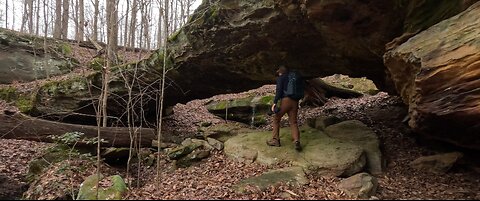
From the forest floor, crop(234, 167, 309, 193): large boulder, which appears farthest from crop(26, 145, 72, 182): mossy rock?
crop(234, 167, 309, 193): large boulder

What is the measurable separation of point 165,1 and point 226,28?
1753mm

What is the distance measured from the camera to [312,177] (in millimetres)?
7266

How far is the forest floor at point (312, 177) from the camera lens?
21.0 ft

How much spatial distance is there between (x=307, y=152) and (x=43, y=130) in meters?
7.22

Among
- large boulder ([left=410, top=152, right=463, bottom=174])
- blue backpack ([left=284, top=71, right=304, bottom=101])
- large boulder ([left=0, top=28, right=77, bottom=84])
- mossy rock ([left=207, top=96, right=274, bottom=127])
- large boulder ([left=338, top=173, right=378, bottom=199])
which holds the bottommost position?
large boulder ([left=338, top=173, right=378, bottom=199])

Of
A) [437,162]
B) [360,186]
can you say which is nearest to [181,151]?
[360,186]

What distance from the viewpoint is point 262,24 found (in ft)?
30.6

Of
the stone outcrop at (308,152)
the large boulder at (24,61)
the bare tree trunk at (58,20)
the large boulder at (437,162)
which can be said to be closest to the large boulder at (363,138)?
the stone outcrop at (308,152)

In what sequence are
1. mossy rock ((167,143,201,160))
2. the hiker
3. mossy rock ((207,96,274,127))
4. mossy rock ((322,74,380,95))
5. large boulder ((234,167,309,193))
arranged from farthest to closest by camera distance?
mossy rock ((322,74,380,95)) → mossy rock ((207,96,274,127)) → mossy rock ((167,143,201,160)) → the hiker → large boulder ((234,167,309,193))

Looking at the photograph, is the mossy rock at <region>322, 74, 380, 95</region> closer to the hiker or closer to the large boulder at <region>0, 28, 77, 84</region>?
the hiker

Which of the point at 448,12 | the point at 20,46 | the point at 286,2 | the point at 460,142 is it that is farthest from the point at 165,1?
the point at 20,46

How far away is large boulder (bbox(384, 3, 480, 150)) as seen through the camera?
551 cm

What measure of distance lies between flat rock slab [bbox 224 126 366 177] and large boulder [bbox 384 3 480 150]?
1.56 metres

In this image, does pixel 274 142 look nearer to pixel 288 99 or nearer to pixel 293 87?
pixel 288 99
